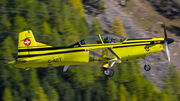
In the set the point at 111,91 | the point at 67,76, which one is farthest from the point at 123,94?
the point at 67,76

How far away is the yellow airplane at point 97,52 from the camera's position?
15703 mm

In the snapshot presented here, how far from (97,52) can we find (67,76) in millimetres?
74917

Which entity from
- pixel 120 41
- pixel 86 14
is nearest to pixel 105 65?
pixel 120 41

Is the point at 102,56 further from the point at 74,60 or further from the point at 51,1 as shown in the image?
the point at 51,1

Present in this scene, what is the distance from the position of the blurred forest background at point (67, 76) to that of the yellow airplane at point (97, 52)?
60941 millimetres

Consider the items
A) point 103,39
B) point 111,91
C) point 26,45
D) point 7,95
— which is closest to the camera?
point 103,39

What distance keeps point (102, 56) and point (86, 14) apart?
73687 millimetres

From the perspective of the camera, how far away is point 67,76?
295 feet

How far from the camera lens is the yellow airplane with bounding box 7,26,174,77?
15.7 metres

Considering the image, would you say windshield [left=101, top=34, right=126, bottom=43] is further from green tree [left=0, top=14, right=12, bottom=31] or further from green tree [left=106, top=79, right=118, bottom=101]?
green tree [left=0, top=14, right=12, bottom=31]

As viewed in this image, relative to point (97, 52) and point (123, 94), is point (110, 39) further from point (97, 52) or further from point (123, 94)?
point (123, 94)

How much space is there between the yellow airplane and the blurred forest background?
60.9 meters

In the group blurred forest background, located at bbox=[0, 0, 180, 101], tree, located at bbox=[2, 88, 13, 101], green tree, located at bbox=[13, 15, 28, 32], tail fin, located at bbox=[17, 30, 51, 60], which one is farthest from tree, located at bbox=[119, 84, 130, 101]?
tail fin, located at bbox=[17, 30, 51, 60]

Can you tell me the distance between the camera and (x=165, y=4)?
78062mm
